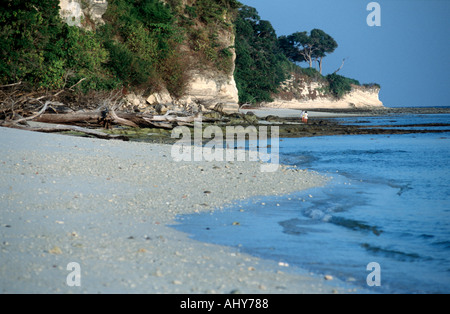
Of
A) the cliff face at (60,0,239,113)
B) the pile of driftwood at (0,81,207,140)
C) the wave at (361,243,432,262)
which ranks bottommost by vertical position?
the wave at (361,243,432,262)

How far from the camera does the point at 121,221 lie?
21.0 feet

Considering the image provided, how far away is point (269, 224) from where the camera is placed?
22.6ft

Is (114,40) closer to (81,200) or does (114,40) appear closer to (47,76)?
(47,76)

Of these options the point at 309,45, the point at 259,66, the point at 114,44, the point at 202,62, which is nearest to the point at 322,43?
the point at 309,45

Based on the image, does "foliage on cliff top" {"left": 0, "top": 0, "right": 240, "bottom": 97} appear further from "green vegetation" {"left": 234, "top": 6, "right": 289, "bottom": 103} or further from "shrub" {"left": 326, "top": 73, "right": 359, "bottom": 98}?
"shrub" {"left": 326, "top": 73, "right": 359, "bottom": 98}

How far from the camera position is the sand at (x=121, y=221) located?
4234mm

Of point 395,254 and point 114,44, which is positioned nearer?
point 395,254

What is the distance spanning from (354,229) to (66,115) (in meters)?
16.6

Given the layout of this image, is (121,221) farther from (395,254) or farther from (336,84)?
(336,84)

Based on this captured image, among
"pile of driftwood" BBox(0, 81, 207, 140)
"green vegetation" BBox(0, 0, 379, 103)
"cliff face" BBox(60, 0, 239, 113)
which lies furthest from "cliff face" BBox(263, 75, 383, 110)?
"pile of driftwood" BBox(0, 81, 207, 140)

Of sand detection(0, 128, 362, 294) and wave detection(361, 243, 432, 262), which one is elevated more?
sand detection(0, 128, 362, 294)

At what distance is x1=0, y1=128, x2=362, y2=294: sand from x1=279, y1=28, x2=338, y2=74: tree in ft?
279

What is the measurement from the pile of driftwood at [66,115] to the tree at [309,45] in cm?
6994

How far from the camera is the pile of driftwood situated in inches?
650
